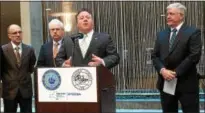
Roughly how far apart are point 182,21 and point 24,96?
221 centimetres

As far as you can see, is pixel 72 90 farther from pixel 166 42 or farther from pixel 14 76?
pixel 14 76

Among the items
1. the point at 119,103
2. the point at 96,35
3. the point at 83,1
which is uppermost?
the point at 83,1

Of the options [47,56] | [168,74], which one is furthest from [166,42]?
[47,56]

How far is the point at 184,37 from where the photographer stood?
15.7ft

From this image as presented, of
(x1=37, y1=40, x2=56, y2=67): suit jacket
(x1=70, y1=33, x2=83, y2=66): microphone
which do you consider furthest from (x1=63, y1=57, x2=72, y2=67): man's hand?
(x1=37, y1=40, x2=56, y2=67): suit jacket

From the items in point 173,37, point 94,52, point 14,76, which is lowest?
point 14,76

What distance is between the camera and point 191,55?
4.73 metres

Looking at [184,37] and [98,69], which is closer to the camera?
[98,69]

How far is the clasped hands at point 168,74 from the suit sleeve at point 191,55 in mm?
56

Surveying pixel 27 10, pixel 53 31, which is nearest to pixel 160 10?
pixel 27 10

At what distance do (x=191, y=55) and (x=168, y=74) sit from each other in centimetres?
32

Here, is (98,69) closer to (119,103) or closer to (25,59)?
(25,59)

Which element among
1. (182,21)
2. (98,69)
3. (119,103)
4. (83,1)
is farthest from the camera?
(83,1)

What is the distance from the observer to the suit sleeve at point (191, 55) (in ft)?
15.4
